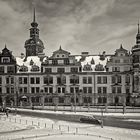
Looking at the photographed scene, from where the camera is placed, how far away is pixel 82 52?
67.6 m

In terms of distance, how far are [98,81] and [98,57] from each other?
23.6ft

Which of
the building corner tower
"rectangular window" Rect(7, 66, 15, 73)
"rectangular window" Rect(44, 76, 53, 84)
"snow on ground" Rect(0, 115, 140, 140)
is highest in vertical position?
the building corner tower

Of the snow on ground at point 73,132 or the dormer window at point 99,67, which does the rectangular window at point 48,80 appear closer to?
the dormer window at point 99,67

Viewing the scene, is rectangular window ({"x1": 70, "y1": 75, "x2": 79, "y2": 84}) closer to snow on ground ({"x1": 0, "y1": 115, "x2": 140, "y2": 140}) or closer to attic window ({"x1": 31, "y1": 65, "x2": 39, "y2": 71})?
attic window ({"x1": 31, "y1": 65, "x2": 39, "y2": 71})

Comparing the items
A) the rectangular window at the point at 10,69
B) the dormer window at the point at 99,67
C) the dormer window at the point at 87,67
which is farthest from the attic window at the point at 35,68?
the dormer window at the point at 99,67

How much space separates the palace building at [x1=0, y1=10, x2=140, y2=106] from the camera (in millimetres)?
61812

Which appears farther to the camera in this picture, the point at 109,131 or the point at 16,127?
the point at 16,127

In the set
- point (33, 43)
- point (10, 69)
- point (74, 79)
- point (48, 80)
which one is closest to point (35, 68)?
point (48, 80)

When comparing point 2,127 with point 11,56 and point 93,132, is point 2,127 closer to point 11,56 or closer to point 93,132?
point 93,132

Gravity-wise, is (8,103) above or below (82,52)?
below

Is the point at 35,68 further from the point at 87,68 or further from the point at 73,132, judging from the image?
the point at 73,132

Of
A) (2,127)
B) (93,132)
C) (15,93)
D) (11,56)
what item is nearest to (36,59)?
(11,56)

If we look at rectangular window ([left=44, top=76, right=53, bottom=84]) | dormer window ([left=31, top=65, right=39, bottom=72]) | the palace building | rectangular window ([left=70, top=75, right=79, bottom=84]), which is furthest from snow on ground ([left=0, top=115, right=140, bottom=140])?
dormer window ([left=31, top=65, right=39, bottom=72])

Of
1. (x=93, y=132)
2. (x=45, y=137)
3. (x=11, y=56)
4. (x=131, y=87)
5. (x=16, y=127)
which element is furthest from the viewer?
(x=11, y=56)
